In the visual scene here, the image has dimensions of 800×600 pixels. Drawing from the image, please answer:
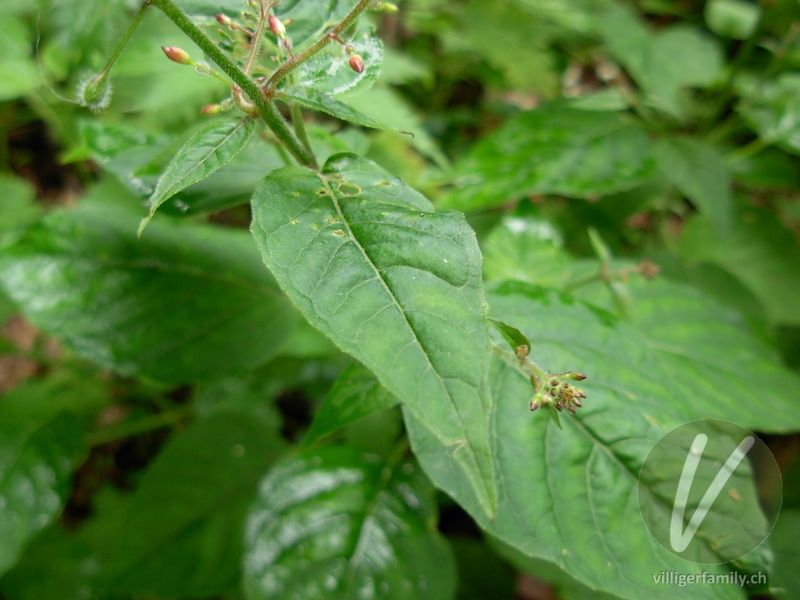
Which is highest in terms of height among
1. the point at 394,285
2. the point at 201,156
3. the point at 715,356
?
the point at 201,156

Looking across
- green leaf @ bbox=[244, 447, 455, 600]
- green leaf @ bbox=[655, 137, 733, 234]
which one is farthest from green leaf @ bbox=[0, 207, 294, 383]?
green leaf @ bbox=[655, 137, 733, 234]

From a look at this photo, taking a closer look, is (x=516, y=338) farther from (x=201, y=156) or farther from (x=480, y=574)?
(x=480, y=574)

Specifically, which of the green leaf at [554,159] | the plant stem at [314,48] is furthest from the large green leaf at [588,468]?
the green leaf at [554,159]

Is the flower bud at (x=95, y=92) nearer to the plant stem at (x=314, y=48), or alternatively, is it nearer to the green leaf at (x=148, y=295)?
the plant stem at (x=314, y=48)

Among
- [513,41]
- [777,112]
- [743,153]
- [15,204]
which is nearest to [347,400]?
[777,112]

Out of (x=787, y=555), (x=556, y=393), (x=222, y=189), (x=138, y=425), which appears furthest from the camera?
(x=138, y=425)

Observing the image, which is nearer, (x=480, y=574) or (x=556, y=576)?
(x=556, y=576)

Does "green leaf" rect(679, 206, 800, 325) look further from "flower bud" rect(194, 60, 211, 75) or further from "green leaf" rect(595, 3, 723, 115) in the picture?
"flower bud" rect(194, 60, 211, 75)
